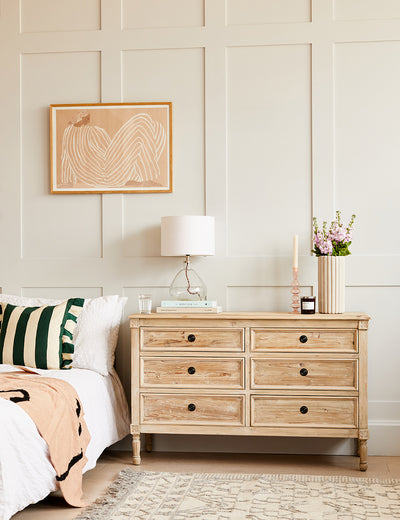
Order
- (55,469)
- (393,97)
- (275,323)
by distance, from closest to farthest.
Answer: (55,469) < (275,323) < (393,97)

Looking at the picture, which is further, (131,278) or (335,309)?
(131,278)

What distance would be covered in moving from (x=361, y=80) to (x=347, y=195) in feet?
2.23

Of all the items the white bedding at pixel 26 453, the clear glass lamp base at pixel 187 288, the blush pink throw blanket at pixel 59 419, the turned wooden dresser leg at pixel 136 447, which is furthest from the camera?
the clear glass lamp base at pixel 187 288

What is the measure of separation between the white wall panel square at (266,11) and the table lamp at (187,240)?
49.3 inches

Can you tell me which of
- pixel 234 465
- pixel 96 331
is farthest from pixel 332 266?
pixel 96 331

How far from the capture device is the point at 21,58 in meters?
3.92

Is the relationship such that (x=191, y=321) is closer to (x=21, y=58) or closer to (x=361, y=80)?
(x=361, y=80)

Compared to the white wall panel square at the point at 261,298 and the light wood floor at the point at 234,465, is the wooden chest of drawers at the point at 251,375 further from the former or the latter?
the white wall panel square at the point at 261,298

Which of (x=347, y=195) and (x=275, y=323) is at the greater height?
(x=347, y=195)

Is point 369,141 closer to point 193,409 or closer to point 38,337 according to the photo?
point 193,409

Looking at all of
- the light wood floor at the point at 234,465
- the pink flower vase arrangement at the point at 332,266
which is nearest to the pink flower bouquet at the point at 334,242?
the pink flower vase arrangement at the point at 332,266

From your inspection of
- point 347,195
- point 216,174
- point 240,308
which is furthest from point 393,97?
point 240,308

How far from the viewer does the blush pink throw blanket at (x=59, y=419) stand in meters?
2.60

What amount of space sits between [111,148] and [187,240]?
32.3 inches
